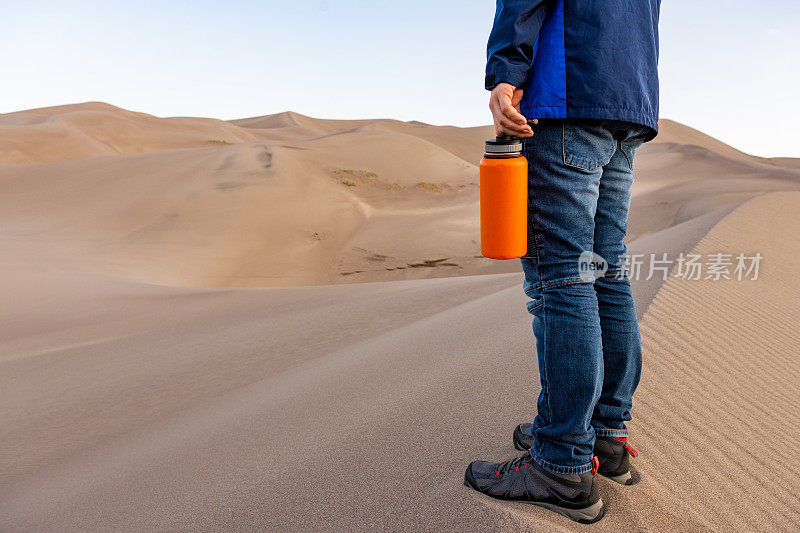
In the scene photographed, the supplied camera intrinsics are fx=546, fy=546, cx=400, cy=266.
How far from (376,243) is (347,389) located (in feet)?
33.8

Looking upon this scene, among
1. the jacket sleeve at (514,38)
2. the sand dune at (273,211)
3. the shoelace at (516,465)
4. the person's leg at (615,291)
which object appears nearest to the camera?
the jacket sleeve at (514,38)

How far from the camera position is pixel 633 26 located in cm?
149

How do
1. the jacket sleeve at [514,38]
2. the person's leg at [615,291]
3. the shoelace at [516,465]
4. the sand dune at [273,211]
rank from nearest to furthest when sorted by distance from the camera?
the jacket sleeve at [514,38] < the shoelace at [516,465] < the person's leg at [615,291] < the sand dune at [273,211]

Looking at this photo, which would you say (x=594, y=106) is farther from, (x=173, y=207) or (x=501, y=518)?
(x=173, y=207)

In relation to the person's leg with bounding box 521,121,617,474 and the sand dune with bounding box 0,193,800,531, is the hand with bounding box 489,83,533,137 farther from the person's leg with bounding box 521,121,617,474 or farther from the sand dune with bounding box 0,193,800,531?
the sand dune with bounding box 0,193,800,531

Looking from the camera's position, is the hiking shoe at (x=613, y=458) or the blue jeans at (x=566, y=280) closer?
the blue jeans at (x=566, y=280)

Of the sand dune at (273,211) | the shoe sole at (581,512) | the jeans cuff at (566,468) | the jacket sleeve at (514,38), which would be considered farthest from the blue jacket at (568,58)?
the sand dune at (273,211)

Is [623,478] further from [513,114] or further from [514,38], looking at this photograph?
[514,38]

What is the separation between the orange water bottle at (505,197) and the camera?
1.42 m

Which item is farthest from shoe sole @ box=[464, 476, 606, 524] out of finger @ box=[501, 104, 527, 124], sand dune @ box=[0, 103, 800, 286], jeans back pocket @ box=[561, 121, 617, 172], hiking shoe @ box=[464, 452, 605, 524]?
sand dune @ box=[0, 103, 800, 286]

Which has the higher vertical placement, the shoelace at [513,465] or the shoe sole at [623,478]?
the shoelace at [513,465]

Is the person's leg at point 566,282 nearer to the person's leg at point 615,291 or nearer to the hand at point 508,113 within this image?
the hand at point 508,113

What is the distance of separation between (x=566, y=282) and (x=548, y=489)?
56cm

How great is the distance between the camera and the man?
1404 mm
